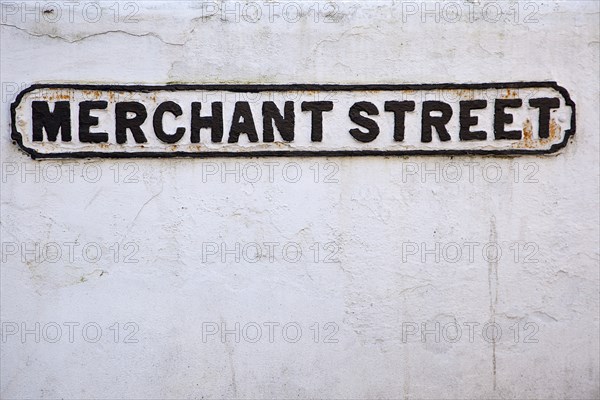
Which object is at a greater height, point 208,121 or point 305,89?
point 305,89

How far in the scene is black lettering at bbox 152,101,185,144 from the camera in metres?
3.65

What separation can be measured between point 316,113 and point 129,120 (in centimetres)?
101

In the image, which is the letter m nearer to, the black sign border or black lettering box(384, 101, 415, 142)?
the black sign border

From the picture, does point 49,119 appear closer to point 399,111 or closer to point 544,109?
point 399,111

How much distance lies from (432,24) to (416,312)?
61.5 inches

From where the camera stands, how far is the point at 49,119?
3639mm

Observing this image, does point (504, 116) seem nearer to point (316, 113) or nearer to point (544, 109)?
point (544, 109)

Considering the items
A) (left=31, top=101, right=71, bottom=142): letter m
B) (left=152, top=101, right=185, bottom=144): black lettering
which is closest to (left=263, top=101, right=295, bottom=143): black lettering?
(left=152, top=101, right=185, bottom=144): black lettering

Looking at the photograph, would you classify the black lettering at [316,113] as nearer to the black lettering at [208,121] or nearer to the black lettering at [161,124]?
the black lettering at [208,121]

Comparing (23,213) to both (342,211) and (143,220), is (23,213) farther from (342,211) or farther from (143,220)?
(342,211)

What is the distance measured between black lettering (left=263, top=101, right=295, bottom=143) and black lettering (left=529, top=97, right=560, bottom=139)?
4.24 feet

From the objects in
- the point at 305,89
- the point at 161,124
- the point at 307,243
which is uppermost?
the point at 305,89

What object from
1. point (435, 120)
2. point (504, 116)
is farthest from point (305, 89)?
point (504, 116)

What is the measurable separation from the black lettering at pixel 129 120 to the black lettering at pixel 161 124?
73 mm
